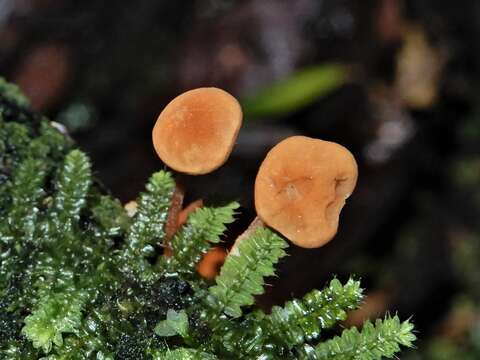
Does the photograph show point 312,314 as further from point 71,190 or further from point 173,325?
point 71,190

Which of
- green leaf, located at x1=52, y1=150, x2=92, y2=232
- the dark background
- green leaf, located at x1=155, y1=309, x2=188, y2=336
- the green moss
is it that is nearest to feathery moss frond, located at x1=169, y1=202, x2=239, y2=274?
the green moss

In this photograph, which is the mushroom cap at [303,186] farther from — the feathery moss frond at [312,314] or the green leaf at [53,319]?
the green leaf at [53,319]

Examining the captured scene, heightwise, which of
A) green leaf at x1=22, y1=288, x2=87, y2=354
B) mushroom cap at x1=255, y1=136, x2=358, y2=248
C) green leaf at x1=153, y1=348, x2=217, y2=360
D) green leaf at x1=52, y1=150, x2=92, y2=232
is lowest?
green leaf at x1=22, y1=288, x2=87, y2=354

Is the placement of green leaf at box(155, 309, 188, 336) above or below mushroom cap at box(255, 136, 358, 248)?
below

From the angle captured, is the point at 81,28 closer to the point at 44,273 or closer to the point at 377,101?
the point at 377,101

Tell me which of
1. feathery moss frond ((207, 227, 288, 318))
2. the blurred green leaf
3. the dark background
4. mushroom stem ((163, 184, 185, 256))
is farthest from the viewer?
the dark background

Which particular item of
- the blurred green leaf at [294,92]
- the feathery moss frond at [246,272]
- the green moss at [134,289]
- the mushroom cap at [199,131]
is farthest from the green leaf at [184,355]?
the blurred green leaf at [294,92]

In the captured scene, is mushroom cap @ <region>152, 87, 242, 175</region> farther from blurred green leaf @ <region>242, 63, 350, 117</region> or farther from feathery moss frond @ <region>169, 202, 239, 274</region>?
blurred green leaf @ <region>242, 63, 350, 117</region>
